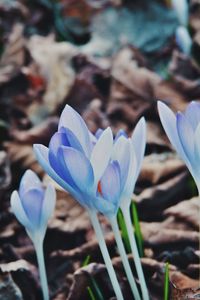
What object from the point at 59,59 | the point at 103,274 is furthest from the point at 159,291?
the point at 59,59

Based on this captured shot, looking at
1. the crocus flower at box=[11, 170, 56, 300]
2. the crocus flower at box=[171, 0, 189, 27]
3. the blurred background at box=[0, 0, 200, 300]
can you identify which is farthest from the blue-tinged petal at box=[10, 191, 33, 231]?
the crocus flower at box=[171, 0, 189, 27]

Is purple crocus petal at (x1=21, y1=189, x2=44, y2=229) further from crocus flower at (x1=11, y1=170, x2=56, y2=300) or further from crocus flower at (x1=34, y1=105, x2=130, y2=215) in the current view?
crocus flower at (x1=34, y1=105, x2=130, y2=215)

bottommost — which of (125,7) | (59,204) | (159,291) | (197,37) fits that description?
(159,291)

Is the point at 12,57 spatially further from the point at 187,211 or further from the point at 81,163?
the point at 81,163

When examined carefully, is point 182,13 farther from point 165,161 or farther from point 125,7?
point 165,161

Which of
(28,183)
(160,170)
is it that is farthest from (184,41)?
(28,183)
